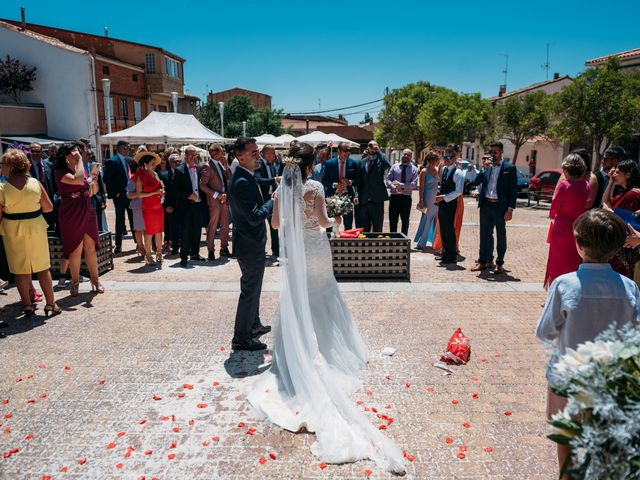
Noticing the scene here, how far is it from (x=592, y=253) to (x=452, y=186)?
665cm

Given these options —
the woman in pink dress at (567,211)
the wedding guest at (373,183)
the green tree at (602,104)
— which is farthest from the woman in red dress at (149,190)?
the green tree at (602,104)

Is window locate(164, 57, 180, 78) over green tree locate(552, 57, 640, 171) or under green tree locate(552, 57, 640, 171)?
over

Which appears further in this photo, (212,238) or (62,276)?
(212,238)

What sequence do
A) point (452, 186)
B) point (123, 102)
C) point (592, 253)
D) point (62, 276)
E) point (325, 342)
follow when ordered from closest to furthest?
1. point (592, 253)
2. point (325, 342)
3. point (62, 276)
4. point (452, 186)
5. point (123, 102)

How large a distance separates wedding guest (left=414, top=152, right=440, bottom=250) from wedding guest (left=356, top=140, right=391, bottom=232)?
875mm

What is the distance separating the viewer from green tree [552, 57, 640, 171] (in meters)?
19.6

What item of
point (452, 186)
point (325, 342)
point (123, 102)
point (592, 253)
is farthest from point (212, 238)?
point (123, 102)

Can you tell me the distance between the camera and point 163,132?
16.5 metres

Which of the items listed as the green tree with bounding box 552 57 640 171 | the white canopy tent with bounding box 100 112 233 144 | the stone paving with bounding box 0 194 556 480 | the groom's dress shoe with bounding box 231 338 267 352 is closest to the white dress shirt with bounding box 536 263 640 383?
the stone paving with bounding box 0 194 556 480

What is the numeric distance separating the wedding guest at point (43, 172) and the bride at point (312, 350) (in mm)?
6113

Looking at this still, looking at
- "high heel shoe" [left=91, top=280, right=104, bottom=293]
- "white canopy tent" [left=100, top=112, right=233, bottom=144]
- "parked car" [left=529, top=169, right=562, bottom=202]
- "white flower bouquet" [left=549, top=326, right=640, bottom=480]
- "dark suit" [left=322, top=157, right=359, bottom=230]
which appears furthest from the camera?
"parked car" [left=529, top=169, right=562, bottom=202]

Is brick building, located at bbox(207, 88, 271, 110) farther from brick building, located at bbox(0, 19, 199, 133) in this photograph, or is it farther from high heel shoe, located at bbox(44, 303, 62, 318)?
high heel shoe, located at bbox(44, 303, 62, 318)

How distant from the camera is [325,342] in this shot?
4.86m

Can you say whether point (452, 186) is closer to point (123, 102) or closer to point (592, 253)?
point (592, 253)
